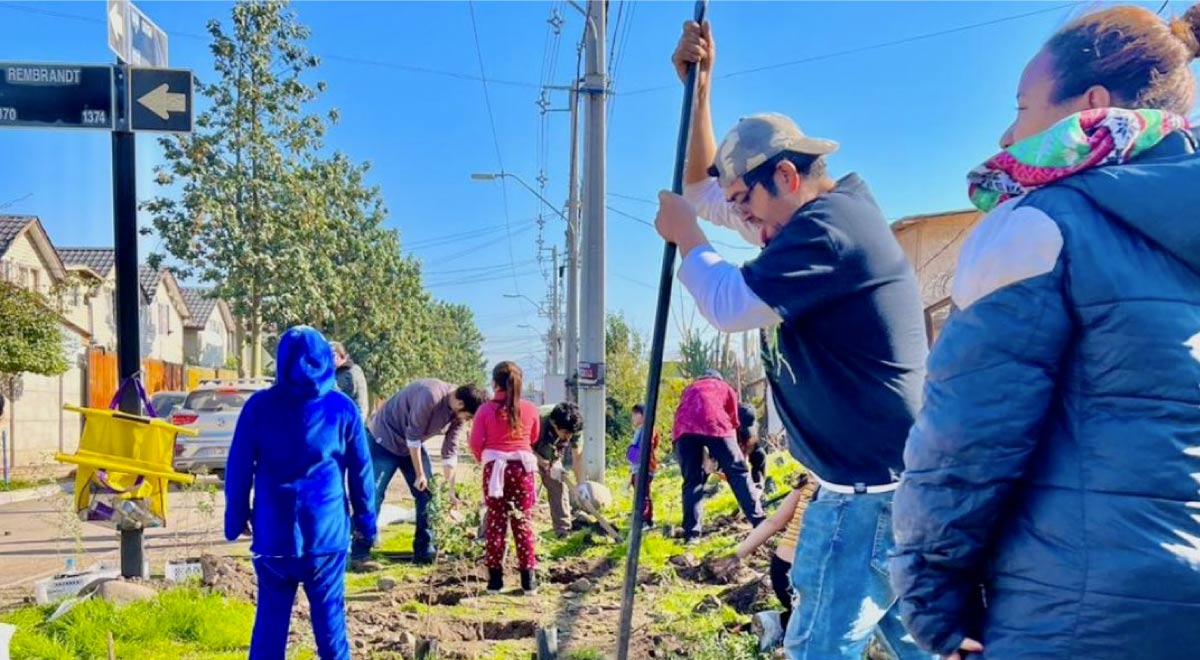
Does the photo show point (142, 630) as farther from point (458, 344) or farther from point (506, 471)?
point (458, 344)

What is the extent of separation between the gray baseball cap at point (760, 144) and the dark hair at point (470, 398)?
17.0 ft

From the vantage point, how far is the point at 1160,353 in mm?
1390

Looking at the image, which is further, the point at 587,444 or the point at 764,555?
the point at 587,444

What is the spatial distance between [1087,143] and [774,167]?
0.98 meters

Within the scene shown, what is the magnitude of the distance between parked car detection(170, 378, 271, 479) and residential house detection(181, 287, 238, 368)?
122 ft

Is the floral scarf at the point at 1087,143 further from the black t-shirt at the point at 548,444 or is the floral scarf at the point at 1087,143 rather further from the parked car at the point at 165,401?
the parked car at the point at 165,401

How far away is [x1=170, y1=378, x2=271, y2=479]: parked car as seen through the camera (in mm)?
14273

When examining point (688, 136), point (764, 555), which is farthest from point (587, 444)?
point (688, 136)

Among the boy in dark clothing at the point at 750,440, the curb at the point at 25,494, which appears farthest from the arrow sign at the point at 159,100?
the curb at the point at 25,494

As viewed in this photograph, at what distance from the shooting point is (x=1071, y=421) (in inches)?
57.2

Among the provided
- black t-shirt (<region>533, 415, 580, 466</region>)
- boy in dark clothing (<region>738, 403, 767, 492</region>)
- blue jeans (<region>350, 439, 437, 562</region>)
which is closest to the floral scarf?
blue jeans (<region>350, 439, 437, 562</region>)

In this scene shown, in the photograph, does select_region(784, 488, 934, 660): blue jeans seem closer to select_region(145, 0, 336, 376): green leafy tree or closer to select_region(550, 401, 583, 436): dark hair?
select_region(550, 401, 583, 436): dark hair

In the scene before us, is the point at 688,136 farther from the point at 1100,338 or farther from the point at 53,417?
the point at 53,417

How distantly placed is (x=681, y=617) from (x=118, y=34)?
485cm
